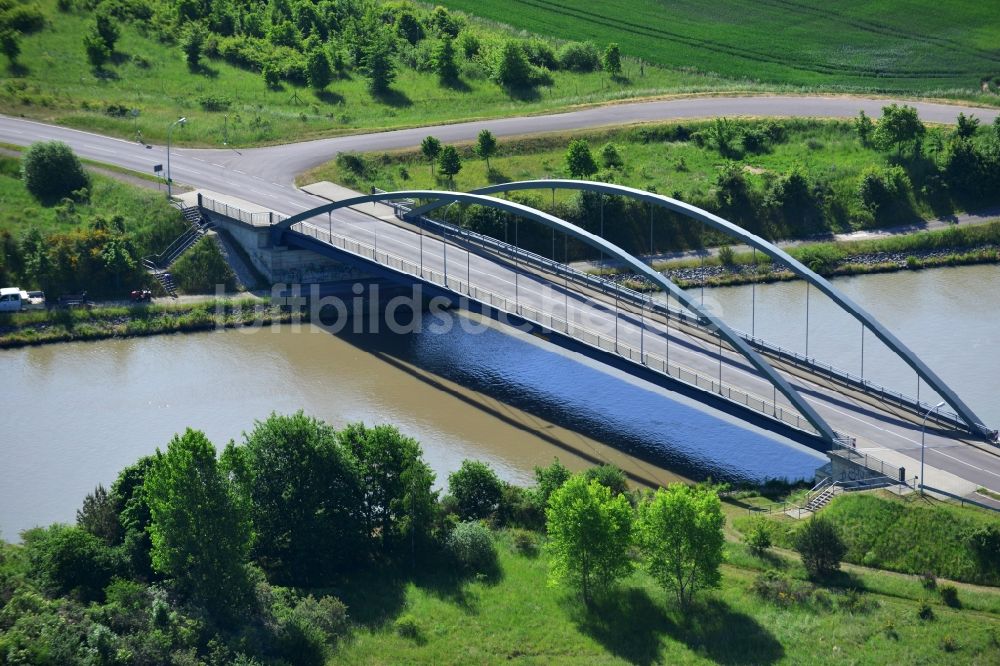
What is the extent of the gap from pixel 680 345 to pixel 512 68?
41.2 m

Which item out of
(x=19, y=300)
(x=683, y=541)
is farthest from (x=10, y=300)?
(x=683, y=541)

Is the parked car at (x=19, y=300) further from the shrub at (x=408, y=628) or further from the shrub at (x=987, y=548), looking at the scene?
the shrub at (x=987, y=548)

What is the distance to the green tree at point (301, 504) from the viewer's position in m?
44.4

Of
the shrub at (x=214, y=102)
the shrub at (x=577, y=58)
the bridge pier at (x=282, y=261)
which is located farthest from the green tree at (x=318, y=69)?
the bridge pier at (x=282, y=261)

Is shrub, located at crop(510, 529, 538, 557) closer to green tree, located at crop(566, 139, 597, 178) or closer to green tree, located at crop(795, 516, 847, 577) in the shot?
green tree, located at crop(795, 516, 847, 577)

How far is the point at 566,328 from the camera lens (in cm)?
5706

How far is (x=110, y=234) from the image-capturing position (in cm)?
7069

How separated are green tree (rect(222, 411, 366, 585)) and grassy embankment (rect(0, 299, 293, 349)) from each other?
75.8 feet

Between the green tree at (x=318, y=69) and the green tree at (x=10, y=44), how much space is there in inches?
693

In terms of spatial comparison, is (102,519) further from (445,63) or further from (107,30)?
(445,63)

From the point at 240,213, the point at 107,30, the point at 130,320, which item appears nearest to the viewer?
the point at 130,320

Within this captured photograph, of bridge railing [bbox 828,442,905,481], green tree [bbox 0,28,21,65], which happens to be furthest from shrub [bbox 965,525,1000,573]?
green tree [bbox 0,28,21,65]

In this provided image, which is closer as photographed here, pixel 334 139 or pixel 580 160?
pixel 580 160

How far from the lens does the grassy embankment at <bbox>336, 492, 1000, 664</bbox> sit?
39.9 m
